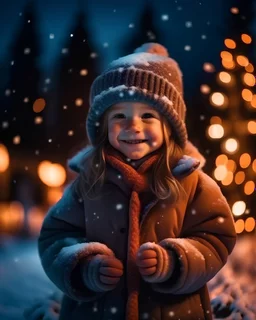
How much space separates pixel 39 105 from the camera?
1.56 meters

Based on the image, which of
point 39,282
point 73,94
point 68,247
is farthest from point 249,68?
point 39,282

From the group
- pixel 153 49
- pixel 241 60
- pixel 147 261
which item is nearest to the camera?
pixel 147 261

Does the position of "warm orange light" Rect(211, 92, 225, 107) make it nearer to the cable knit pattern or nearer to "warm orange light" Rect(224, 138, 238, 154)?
"warm orange light" Rect(224, 138, 238, 154)

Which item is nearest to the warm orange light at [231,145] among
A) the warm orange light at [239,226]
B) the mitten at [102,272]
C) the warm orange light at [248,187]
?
the warm orange light at [248,187]

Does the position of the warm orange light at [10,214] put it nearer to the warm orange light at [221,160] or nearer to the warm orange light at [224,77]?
the warm orange light at [221,160]

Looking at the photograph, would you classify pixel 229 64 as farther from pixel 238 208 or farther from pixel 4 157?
pixel 4 157

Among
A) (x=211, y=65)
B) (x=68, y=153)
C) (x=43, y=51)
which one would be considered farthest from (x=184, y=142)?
(x=43, y=51)

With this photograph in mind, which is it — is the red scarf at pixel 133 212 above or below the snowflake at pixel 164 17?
below

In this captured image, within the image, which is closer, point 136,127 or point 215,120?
point 136,127

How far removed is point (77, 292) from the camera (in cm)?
123

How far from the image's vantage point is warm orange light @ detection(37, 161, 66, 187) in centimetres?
157

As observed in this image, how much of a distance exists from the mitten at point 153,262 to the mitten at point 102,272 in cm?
6

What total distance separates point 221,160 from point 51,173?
0.56m

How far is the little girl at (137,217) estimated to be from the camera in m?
1.21
